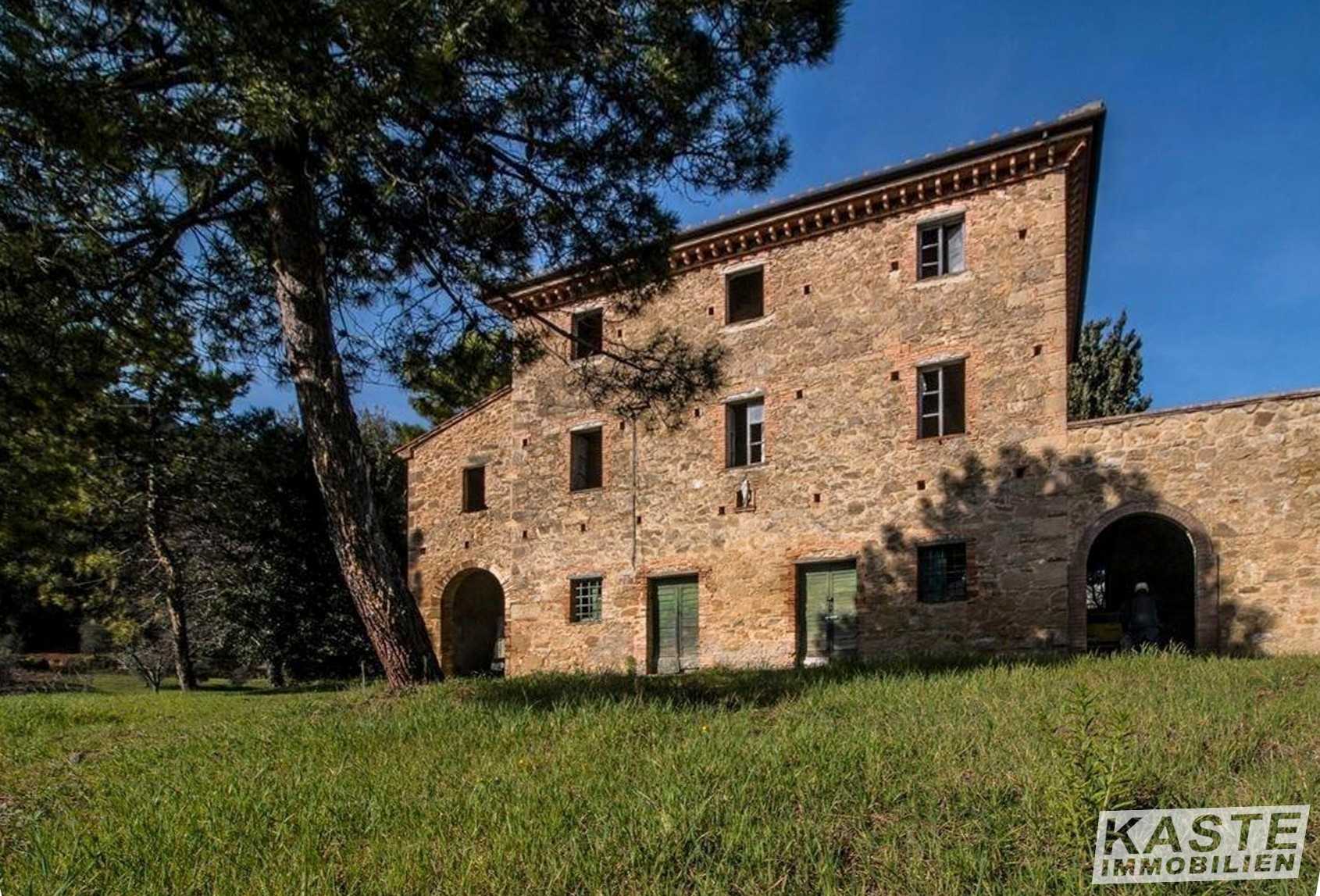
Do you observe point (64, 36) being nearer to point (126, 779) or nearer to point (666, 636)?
point (126, 779)

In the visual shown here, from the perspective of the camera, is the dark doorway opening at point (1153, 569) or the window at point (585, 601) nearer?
the dark doorway opening at point (1153, 569)

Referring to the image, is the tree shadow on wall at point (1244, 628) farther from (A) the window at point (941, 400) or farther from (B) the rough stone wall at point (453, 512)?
(B) the rough stone wall at point (453, 512)

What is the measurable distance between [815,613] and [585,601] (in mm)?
5051

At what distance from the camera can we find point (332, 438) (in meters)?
8.46

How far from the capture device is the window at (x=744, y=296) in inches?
678

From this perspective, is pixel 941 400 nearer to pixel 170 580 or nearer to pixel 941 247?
pixel 941 247

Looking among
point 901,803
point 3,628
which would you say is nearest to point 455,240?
point 901,803

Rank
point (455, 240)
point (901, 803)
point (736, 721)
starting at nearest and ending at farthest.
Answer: point (901, 803) → point (736, 721) → point (455, 240)

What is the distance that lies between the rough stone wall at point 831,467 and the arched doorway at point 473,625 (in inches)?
46.2

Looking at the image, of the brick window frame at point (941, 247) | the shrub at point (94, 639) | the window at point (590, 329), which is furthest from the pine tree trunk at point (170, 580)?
the brick window frame at point (941, 247)

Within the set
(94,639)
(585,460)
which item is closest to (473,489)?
(585,460)

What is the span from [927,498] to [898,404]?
1.65 meters

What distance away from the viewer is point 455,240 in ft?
30.9

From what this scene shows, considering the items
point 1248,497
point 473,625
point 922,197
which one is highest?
point 922,197
